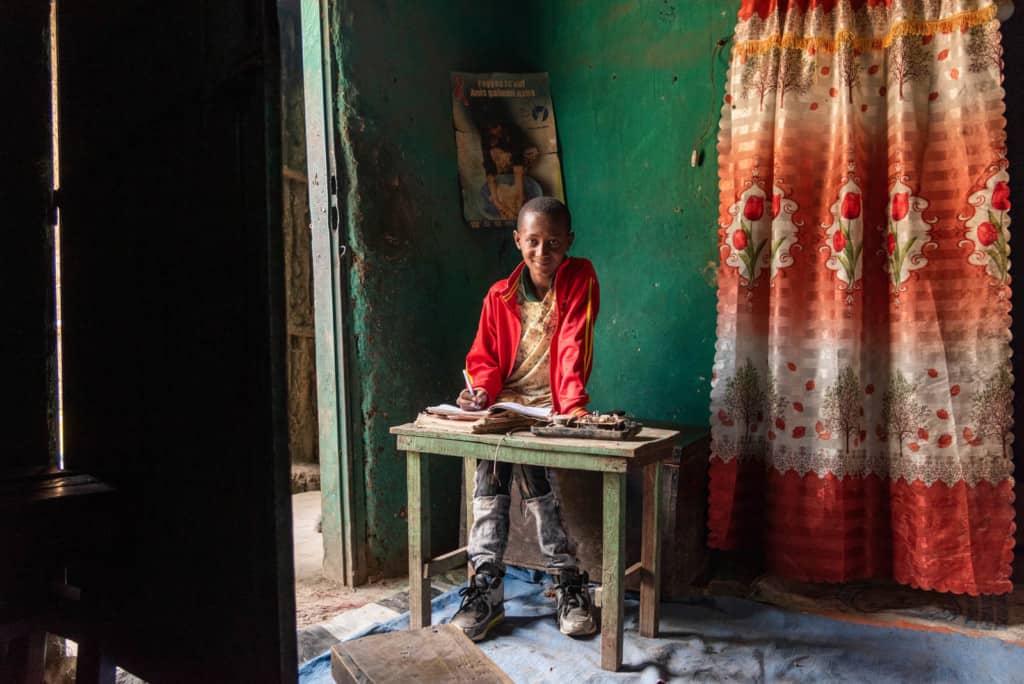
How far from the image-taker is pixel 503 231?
3.40 metres

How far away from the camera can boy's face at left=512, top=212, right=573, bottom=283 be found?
8.05 feet

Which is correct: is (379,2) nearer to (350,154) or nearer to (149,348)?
(350,154)

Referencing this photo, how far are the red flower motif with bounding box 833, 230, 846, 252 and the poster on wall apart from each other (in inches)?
50.6

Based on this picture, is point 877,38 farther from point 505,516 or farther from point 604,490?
point 505,516

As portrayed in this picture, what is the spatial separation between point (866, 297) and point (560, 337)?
1117mm

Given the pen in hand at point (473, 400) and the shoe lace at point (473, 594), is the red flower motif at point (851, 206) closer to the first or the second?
the pen in hand at point (473, 400)

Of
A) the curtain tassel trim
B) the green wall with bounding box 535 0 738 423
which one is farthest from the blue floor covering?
the curtain tassel trim

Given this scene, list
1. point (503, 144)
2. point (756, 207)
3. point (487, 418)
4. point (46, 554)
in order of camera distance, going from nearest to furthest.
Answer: point (46, 554) < point (487, 418) < point (756, 207) < point (503, 144)

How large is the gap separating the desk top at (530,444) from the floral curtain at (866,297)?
0.65 m

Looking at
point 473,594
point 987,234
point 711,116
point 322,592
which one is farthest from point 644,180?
point 322,592

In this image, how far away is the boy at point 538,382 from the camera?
2396 millimetres

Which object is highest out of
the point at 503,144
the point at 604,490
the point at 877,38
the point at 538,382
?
the point at 877,38

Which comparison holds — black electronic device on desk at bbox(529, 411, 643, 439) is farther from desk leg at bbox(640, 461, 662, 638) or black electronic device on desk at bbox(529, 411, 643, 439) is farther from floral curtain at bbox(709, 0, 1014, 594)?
floral curtain at bbox(709, 0, 1014, 594)

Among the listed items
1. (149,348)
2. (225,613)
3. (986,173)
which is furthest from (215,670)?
(986,173)
